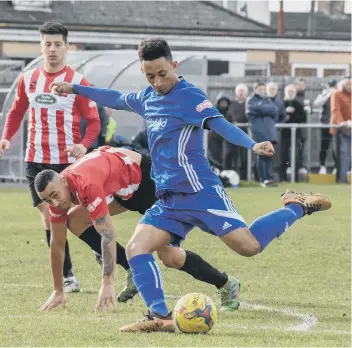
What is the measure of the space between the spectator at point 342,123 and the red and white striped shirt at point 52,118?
13.1 meters

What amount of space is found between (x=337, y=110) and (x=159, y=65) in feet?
52.6

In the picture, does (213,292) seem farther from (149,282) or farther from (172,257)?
(149,282)

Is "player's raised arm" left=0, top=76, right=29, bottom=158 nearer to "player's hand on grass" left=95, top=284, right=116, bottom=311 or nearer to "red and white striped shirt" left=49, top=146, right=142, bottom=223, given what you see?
"red and white striped shirt" left=49, top=146, right=142, bottom=223

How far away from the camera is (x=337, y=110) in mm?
23344

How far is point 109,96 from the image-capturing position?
8.55 m

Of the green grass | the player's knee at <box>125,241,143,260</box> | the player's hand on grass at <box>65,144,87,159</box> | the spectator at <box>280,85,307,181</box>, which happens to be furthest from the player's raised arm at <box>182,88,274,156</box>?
the spectator at <box>280,85,307,181</box>

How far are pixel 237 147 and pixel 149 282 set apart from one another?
15900mm

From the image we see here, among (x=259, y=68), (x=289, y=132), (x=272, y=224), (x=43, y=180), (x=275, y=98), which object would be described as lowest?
(x=259, y=68)

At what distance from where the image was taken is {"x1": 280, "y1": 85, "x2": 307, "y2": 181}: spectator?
79.2 ft

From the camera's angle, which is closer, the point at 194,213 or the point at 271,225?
the point at 194,213

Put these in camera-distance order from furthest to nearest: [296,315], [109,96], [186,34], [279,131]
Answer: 1. [186,34]
2. [279,131]
3. [109,96]
4. [296,315]

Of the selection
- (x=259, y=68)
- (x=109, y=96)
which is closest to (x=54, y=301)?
(x=109, y=96)

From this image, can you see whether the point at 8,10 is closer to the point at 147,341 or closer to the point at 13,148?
the point at 13,148

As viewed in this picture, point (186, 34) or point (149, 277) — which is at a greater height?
point (149, 277)
